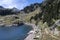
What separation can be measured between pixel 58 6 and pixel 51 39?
2998 inches

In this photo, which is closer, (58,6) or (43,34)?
(43,34)

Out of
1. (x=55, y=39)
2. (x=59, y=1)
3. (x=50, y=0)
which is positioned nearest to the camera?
(x=55, y=39)

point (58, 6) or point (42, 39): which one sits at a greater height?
point (58, 6)

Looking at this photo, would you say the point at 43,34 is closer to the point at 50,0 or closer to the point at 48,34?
the point at 48,34

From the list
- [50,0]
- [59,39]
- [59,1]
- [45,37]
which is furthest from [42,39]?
[50,0]

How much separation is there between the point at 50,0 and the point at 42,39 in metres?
96.1

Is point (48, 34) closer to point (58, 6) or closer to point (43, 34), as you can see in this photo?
point (43, 34)

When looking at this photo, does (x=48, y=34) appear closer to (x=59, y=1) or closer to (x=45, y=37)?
(x=45, y=37)

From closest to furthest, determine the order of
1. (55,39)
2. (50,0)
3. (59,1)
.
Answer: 1. (55,39)
2. (59,1)
3. (50,0)

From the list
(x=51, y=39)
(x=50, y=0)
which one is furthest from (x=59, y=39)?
(x=50, y=0)

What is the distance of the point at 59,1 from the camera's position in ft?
265

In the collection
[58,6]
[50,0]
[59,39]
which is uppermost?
[50,0]

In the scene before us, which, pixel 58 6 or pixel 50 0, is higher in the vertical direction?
pixel 50 0

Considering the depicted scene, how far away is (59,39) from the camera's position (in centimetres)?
899
